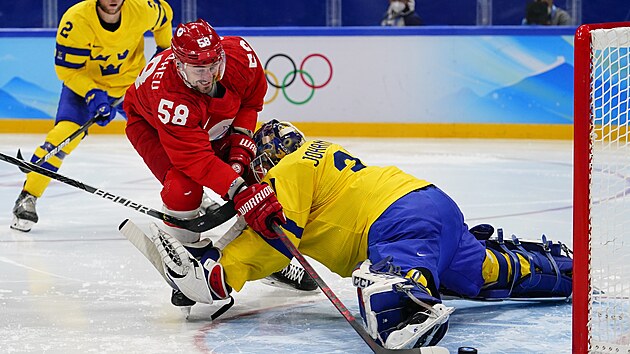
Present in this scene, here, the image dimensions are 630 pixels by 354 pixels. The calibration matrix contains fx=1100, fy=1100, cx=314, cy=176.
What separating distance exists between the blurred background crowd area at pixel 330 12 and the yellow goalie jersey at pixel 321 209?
22.4 feet

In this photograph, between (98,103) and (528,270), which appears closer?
(528,270)

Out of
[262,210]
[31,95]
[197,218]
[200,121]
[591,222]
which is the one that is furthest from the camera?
[31,95]

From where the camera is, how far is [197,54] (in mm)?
3053

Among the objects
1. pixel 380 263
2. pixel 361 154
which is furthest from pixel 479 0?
pixel 380 263

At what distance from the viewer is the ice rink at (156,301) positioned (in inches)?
111

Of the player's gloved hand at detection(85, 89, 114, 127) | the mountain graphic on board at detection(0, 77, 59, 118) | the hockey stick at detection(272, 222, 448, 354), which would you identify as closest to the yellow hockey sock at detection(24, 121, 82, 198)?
the player's gloved hand at detection(85, 89, 114, 127)

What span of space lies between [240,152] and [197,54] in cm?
53

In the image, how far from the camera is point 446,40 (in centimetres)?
822

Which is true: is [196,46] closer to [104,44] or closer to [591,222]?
[591,222]

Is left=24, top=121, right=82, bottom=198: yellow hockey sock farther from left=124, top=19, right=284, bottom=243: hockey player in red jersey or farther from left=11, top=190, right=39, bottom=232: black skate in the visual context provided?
left=124, top=19, right=284, bottom=243: hockey player in red jersey

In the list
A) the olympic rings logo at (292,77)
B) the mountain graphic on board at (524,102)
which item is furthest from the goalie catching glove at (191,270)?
the mountain graphic on board at (524,102)

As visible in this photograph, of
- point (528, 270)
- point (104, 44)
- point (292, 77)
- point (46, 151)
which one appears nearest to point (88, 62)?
point (104, 44)

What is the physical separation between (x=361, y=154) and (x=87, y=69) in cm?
268

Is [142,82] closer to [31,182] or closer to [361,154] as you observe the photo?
[31,182]
